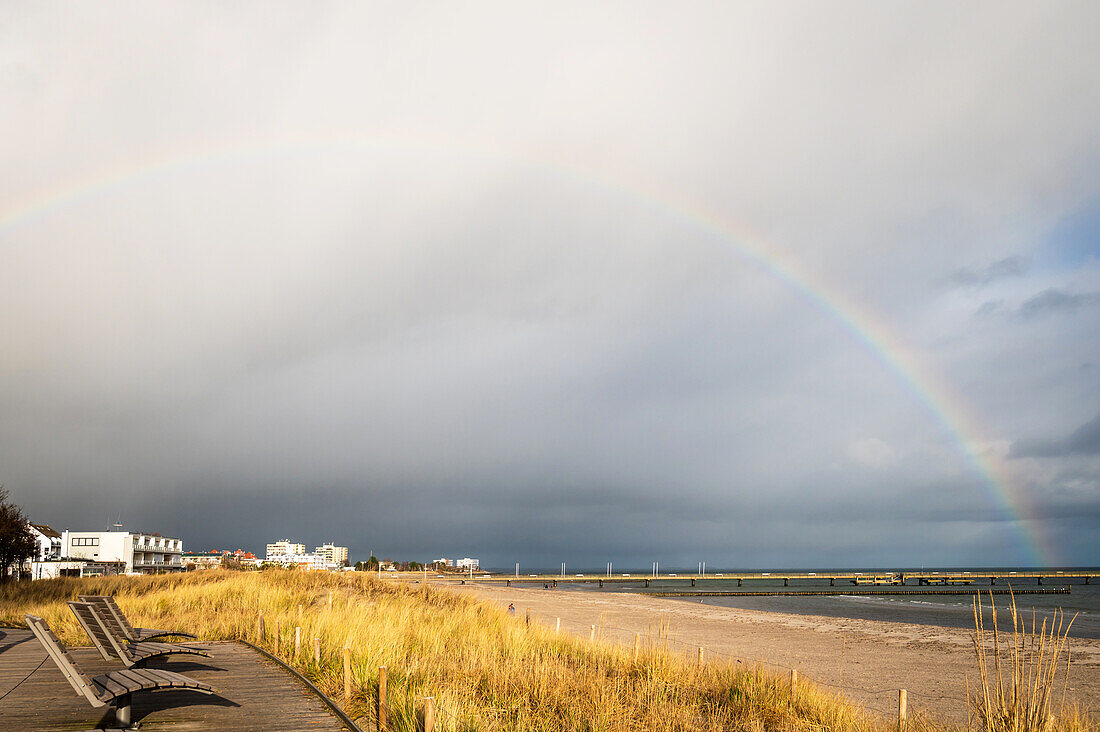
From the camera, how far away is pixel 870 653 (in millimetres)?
26688

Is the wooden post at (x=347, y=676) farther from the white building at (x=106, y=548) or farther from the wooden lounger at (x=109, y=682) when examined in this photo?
the white building at (x=106, y=548)

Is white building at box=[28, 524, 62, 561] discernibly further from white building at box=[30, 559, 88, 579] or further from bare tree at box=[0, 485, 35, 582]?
bare tree at box=[0, 485, 35, 582]

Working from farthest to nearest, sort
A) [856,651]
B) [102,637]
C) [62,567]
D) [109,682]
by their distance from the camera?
[62,567] → [856,651] → [102,637] → [109,682]

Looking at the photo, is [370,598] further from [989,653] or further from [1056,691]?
[989,653]

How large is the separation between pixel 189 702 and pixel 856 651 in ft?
80.7

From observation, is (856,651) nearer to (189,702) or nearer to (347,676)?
(347,676)

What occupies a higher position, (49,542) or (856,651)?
(49,542)

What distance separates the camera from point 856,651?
27219 mm

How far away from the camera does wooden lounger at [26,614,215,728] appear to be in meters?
5.99

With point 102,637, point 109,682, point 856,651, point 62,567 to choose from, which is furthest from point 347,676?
point 62,567

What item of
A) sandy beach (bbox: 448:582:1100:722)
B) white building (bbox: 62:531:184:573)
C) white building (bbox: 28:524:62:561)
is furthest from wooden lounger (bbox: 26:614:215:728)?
white building (bbox: 62:531:184:573)

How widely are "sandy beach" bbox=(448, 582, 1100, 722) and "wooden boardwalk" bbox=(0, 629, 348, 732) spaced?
6489 millimetres

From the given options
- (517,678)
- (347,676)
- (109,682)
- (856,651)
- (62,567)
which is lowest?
(856,651)

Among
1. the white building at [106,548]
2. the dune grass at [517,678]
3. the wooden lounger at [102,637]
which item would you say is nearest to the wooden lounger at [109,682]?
the wooden lounger at [102,637]
